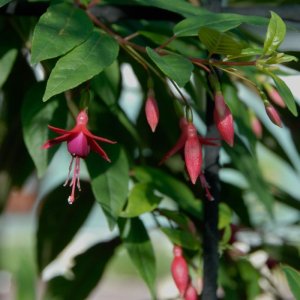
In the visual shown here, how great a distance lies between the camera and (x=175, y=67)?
21.7 inches

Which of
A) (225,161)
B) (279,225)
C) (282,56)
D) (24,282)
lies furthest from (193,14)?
(24,282)

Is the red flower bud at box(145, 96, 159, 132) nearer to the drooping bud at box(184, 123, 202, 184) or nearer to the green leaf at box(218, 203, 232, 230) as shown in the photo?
Answer: the drooping bud at box(184, 123, 202, 184)

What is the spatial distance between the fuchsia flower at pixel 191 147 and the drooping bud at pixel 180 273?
10cm

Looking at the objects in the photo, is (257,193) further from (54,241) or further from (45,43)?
(45,43)

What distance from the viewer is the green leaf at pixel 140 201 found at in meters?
0.72

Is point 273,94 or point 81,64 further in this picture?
point 273,94

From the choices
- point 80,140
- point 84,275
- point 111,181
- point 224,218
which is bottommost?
point 84,275

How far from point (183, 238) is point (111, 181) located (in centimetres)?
8

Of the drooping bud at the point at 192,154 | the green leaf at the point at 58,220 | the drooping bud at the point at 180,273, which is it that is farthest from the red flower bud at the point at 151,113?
the green leaf at the point at 58,220

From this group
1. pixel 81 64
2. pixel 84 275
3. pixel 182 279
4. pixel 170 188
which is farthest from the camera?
pixel 84 275

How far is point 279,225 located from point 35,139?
483mm

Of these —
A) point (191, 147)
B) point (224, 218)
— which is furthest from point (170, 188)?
point (191, 147)

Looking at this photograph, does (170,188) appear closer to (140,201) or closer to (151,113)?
(140,201)

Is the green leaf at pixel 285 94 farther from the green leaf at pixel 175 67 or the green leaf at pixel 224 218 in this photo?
the green leaf at pixel 224 218
